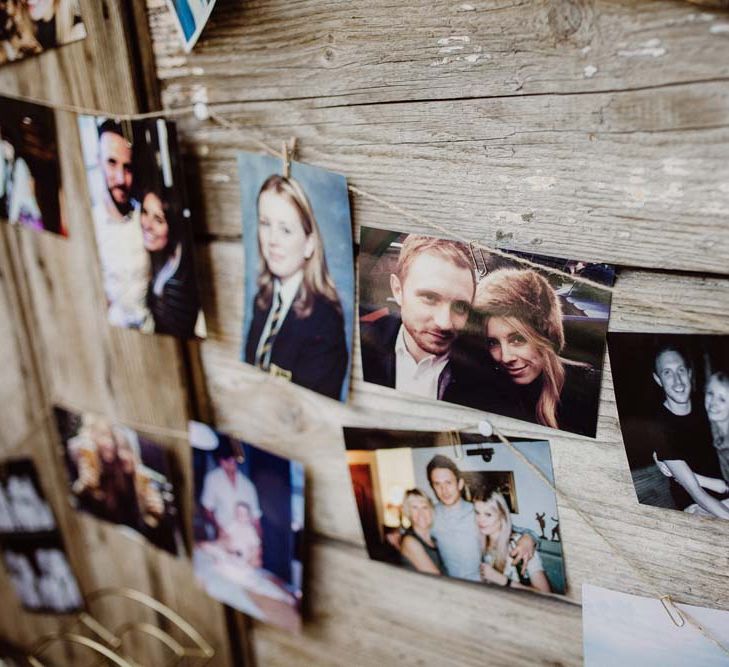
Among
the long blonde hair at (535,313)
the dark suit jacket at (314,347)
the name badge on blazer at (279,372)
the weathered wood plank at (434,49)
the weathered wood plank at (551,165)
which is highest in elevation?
the weathered wood plank at (434,49)

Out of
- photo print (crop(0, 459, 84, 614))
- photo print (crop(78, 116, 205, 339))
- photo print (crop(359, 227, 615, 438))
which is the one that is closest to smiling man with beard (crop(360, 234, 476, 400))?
photo print (crop(359, 227, 615, 438))

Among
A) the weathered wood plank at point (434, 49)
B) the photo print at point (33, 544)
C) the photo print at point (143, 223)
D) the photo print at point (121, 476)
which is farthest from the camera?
the photo print at point (33, 544)

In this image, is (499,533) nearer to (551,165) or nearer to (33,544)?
(551,165)

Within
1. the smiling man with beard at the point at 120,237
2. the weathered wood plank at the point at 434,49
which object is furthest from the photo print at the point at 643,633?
the smiling man with beard at the point at 120,237

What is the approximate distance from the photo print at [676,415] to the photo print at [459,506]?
0.08m

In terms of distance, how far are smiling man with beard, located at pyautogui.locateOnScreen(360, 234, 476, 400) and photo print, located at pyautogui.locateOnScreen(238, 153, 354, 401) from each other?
34 mm

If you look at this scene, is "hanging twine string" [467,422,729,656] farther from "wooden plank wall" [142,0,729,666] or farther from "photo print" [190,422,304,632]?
"photo print" [190,422,304,632]

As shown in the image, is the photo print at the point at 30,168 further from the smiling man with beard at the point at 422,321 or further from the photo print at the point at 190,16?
the smiling man with beard at the point at 422,321

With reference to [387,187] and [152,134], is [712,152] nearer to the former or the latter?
[387,187]

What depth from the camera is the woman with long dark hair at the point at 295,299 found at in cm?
57

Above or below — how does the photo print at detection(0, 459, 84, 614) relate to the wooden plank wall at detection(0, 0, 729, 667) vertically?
below

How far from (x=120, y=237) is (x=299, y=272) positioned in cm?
22

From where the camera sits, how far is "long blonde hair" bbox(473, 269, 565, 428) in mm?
481

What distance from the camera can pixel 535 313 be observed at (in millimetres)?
487
